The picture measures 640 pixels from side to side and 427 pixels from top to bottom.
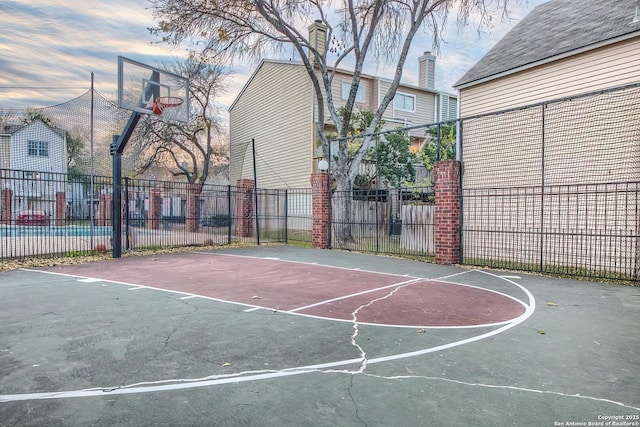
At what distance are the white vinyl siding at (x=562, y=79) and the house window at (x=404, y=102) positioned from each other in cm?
835

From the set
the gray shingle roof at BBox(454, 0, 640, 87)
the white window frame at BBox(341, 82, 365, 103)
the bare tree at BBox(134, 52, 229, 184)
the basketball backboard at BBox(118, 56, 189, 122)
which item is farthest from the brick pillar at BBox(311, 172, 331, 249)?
the bare tree at BBox(134, 52, 229, 184)

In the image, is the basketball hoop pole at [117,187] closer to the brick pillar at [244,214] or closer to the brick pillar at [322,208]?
the brick pillar at [322,208]

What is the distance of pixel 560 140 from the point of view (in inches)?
381

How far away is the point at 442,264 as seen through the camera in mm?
9586

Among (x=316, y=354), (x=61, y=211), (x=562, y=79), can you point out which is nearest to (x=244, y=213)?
(x=61, y=211)

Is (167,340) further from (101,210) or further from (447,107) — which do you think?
(447,107)

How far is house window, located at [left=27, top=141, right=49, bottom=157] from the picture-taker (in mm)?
24266

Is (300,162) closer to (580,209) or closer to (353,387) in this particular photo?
(580,209)

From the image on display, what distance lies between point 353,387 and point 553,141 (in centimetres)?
958

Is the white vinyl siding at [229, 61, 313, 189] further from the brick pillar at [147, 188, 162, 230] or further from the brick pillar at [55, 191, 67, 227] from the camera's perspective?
the brick pillar at [55, 191, 67, 227]

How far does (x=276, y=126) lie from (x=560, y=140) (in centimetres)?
1396

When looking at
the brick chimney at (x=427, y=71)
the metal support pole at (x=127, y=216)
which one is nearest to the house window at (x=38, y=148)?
the metal support pole at (x=127, y=216)

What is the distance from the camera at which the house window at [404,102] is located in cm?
2056

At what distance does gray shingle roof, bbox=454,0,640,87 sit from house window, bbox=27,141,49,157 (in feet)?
83.2
